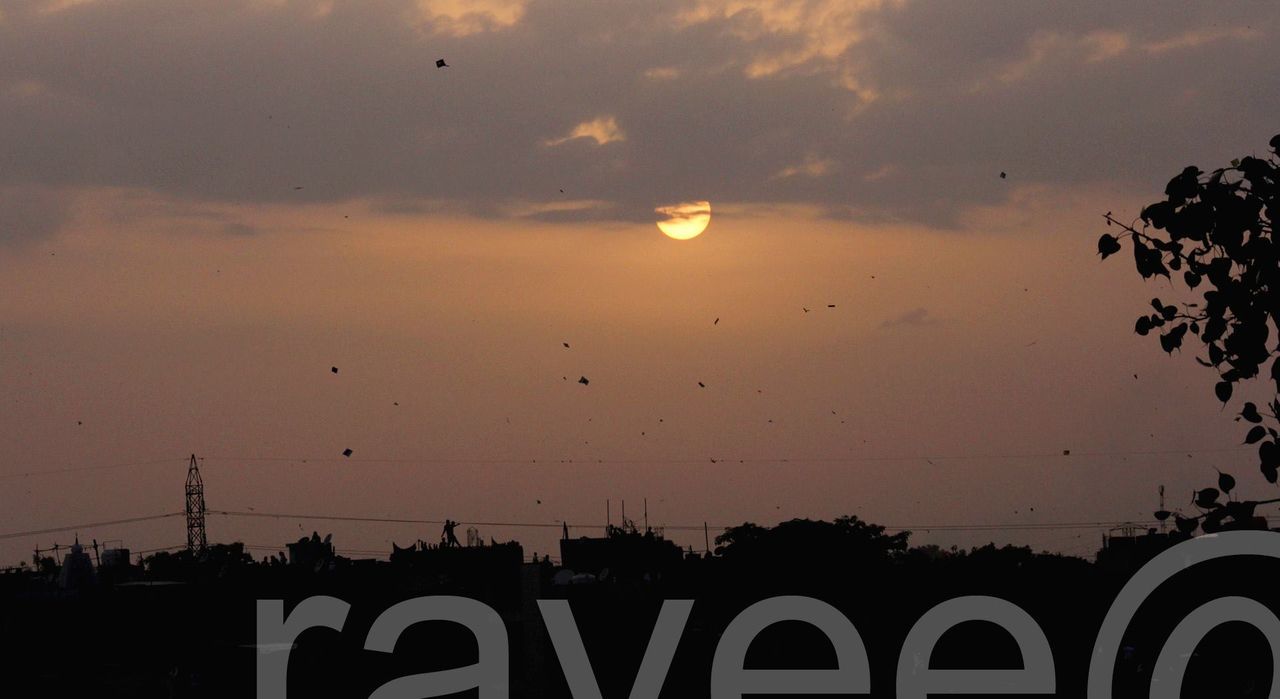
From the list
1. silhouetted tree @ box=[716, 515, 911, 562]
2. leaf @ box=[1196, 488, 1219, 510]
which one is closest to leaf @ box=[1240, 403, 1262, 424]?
leaf @ box=[1196, 488, 1219, 510]

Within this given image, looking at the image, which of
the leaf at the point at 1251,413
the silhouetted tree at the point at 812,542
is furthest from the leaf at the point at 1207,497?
the silhouetted tree at the point at 812,542

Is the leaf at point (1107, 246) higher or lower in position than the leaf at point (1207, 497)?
higher

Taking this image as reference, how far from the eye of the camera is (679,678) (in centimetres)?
3925

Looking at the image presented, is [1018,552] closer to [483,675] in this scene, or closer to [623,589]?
[623,589]

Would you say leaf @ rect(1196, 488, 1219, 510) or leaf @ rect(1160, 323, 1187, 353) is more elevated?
leaf @ rect(1160, 323, 1187, 353)

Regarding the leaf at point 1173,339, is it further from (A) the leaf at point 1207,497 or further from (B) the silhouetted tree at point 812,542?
(B) the silhouetted tree at point 812,542

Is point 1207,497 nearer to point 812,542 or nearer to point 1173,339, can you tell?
point 1173,339

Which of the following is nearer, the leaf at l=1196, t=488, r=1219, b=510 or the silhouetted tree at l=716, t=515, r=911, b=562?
the leaf at l=1196, t=488, r=1219, b=510

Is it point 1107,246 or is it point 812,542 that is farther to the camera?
point 812,542

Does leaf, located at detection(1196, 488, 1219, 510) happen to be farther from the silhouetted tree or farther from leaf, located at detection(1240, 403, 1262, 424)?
the silhouetted tree

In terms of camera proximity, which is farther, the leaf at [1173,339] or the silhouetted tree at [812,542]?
the silhouetted tree at [812,542]

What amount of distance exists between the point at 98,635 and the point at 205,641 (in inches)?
149

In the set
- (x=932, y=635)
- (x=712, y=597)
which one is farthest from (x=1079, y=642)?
(x=712, y=597)

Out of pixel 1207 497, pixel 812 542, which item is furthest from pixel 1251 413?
pixel 812 542
